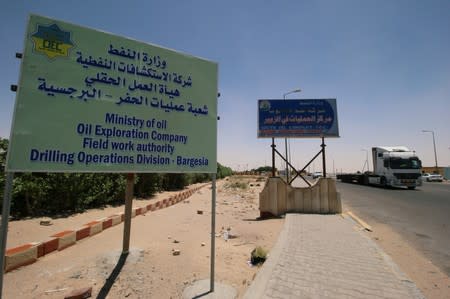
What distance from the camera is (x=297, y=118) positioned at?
10.2 m

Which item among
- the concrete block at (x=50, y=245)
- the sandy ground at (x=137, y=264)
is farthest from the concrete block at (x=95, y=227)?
the concrete block at (x=50, y=245)

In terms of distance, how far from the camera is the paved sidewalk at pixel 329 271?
317cm

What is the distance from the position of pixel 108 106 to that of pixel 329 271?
4.17 meters

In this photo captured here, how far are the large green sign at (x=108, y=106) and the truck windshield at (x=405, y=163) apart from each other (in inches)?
910

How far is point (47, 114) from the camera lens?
2.75 meters

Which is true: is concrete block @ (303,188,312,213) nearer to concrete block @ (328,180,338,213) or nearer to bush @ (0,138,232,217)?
concrete block @ (328,180,338,213)

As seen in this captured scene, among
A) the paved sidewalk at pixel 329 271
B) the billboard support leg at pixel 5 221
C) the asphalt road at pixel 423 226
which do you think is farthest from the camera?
the asphalt road at pixel 423 226

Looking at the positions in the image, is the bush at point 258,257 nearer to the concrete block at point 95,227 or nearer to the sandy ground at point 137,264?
the sandy ground at point 137,264

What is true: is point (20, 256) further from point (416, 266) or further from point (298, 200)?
point (298, 200)

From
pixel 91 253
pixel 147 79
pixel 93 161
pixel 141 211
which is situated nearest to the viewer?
pixel 93 161

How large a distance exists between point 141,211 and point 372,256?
711cm

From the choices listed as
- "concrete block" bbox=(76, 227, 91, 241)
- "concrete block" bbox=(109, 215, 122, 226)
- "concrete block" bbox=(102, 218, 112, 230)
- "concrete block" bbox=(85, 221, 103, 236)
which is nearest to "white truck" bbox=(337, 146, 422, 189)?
"concrete block" bbox=(109, 215, 122, 226)

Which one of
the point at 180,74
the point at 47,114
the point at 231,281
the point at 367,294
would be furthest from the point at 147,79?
the point at 367,294

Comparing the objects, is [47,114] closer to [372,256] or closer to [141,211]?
[372,256]
